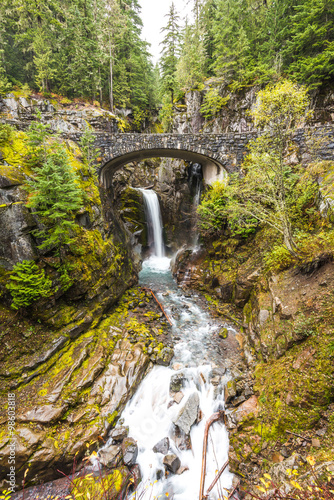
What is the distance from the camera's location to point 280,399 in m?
4.46

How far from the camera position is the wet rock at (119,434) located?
5.14 meters

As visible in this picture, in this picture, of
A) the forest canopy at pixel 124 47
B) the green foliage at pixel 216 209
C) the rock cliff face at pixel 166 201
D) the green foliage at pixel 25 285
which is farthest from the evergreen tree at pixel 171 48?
the green foliage at pixel 25 285

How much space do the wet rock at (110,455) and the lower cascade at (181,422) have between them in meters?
0.14

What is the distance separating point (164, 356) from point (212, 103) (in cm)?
1974

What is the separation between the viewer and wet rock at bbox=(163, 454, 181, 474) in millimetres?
4660

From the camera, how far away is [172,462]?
4.69 metres

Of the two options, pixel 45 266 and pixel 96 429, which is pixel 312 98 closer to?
pixel 45 266

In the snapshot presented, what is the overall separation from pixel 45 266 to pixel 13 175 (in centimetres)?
312

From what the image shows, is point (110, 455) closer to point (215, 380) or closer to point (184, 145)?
point (215, 380)

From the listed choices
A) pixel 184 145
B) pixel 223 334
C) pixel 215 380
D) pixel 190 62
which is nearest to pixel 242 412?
pixel 215 380

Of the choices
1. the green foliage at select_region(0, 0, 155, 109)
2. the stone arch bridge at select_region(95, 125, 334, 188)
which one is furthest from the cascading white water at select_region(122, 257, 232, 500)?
the green foliage at select_region(0, 0, 155, 109)

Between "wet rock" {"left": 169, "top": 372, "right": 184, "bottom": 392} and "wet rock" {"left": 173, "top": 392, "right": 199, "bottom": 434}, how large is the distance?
0.52 meters

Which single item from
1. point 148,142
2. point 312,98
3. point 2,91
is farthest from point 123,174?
point 312,98

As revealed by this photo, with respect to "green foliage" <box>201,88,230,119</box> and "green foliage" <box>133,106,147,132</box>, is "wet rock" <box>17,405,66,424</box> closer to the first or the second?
"green foliage" <box>201,88,230,119</box>
